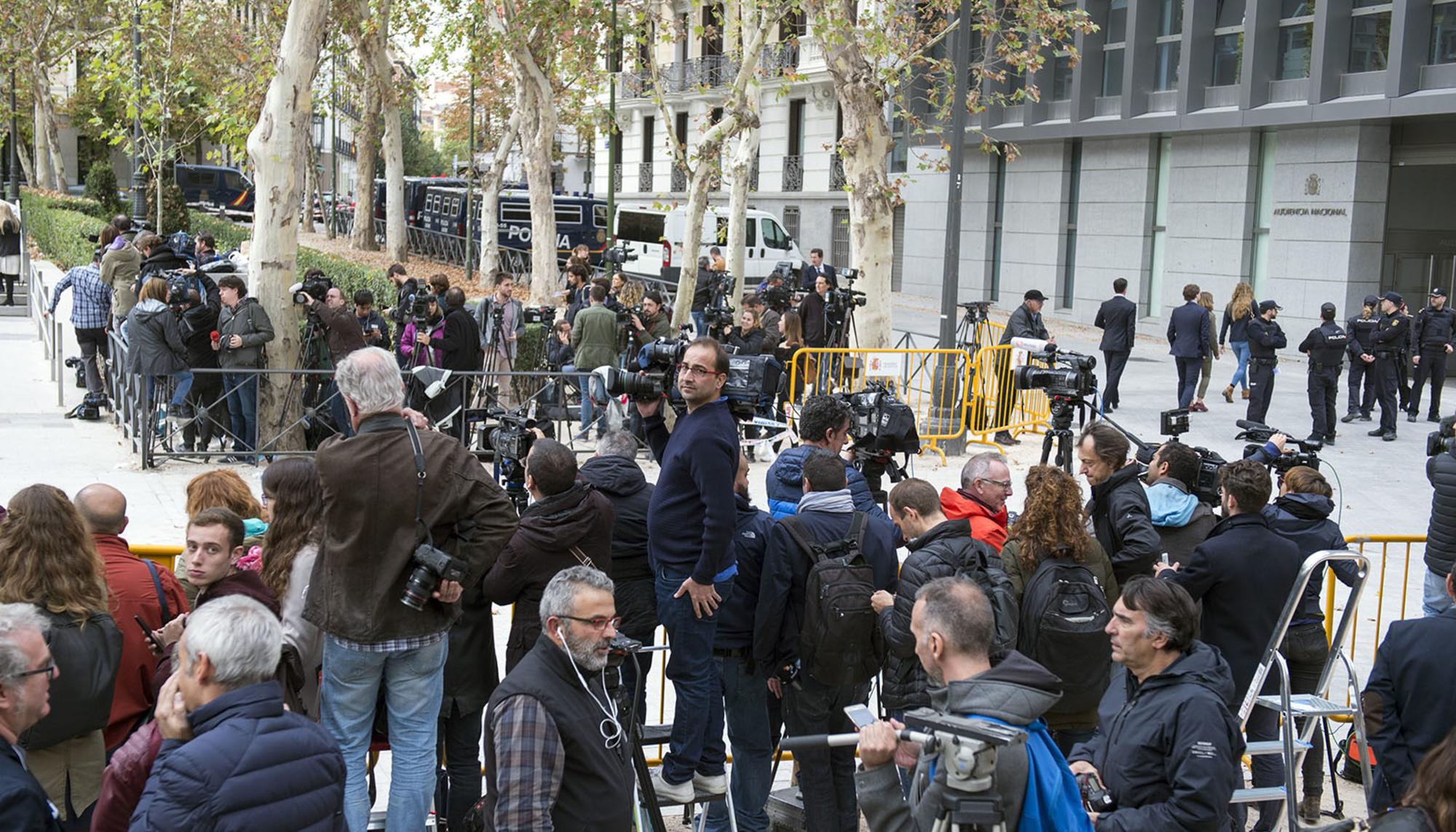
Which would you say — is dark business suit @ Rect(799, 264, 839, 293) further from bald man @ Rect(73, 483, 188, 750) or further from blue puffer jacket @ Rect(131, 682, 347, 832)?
blue puffer jacket @ Rect(131, 682, 347, 832)

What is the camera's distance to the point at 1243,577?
5.65 m

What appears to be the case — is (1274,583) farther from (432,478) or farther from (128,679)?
(128,679)

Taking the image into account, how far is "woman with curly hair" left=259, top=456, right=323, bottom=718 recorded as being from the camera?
16.0ft

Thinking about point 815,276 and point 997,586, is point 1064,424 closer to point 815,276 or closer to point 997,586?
point 997,586

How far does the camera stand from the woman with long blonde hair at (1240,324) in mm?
17047

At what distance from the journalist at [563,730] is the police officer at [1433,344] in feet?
50.9

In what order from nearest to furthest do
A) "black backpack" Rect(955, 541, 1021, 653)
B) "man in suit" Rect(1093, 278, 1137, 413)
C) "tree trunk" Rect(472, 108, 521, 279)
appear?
"black backpack" Rect(955, 541, 1021, 653) < "man in suit" Rect(1093, 278, 1137, 413) < "tree trunk" Rect(472, 108, 521, 279)

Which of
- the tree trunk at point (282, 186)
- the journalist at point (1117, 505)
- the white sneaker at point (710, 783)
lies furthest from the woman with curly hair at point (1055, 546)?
the tree trunk at point (282, 186)

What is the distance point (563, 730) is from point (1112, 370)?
14194mm

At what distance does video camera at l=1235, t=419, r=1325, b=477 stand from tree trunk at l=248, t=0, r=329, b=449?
875cm

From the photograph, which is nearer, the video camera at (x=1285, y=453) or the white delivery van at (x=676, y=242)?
the video camera at (x=1285, y=453)

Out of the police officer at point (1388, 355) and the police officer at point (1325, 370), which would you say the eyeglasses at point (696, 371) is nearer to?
the police officer at point (1325, 370)

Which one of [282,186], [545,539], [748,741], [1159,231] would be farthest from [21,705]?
[1159,231]

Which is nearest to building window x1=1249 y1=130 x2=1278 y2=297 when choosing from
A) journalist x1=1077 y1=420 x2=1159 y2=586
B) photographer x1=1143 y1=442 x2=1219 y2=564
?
photographer x1=1143 y1=442 x2=1219 y2=564
